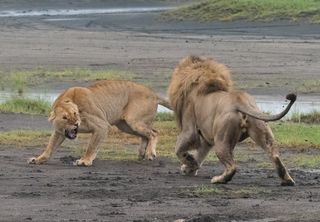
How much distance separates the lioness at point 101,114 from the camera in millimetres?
13141

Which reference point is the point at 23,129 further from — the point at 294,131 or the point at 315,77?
the point at 315,77

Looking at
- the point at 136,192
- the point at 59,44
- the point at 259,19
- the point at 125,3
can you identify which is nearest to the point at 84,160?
the point at 136,192

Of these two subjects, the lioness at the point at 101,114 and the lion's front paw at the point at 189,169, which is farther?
the lioness at the point at 101,114

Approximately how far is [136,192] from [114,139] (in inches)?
217

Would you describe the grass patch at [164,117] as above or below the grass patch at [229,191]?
below

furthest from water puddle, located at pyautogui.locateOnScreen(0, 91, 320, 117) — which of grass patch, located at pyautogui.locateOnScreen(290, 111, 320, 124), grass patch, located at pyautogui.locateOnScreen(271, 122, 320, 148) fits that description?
grass patch, located at pyautogui.locateOnScreen(271, 122, 320, 148)

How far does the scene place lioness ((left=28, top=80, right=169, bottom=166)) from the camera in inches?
517

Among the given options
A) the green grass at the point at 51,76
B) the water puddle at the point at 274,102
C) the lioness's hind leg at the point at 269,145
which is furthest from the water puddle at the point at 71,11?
the lioness's hind leg at the point at 269,145

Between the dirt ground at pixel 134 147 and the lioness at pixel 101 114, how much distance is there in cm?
27

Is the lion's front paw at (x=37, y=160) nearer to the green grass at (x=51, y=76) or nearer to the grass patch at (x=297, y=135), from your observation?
the grass patch at (x=297, y=135)

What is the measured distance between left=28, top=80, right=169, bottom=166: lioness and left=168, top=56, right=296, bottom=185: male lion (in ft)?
3.89

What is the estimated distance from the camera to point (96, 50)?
106ft

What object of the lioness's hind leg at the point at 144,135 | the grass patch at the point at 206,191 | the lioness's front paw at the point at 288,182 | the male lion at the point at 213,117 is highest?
the male lion at the point at 213,117

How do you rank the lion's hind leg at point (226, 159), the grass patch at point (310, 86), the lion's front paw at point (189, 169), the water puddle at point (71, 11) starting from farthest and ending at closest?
the water puddle at point (71, 11), the grass patch at point (310, 86), the lion's front paw at point (189, 169), the lion's hind leg at point (226, 159)
